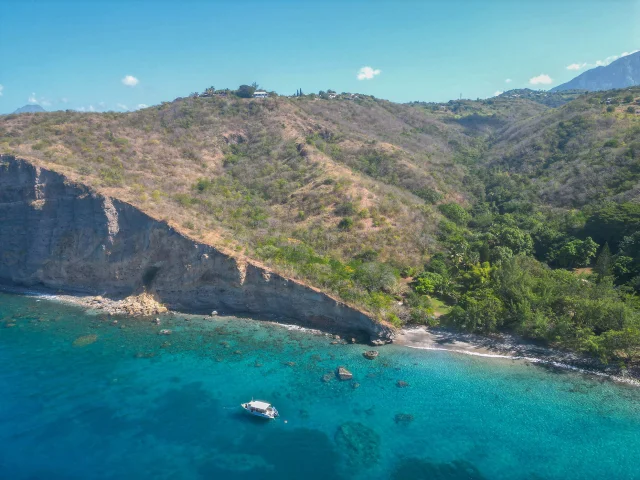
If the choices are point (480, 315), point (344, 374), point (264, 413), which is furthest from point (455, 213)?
point (264, 413)

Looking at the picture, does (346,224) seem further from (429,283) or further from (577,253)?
(577,253)

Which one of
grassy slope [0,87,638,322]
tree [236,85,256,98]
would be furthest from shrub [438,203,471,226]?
tree [236,85,256,98]

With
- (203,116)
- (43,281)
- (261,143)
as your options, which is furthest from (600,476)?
(203,116)

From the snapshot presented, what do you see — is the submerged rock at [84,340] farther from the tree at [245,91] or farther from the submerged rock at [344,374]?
the tree at [245,91]

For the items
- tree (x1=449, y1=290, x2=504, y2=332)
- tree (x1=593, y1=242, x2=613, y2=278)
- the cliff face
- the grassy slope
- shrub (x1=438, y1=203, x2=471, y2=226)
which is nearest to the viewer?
tree (x1=449, y1=290, x2=504, y2=332)

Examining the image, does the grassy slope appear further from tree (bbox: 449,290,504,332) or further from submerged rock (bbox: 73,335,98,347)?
submerged rock (bbox: 73,335,98,347)
